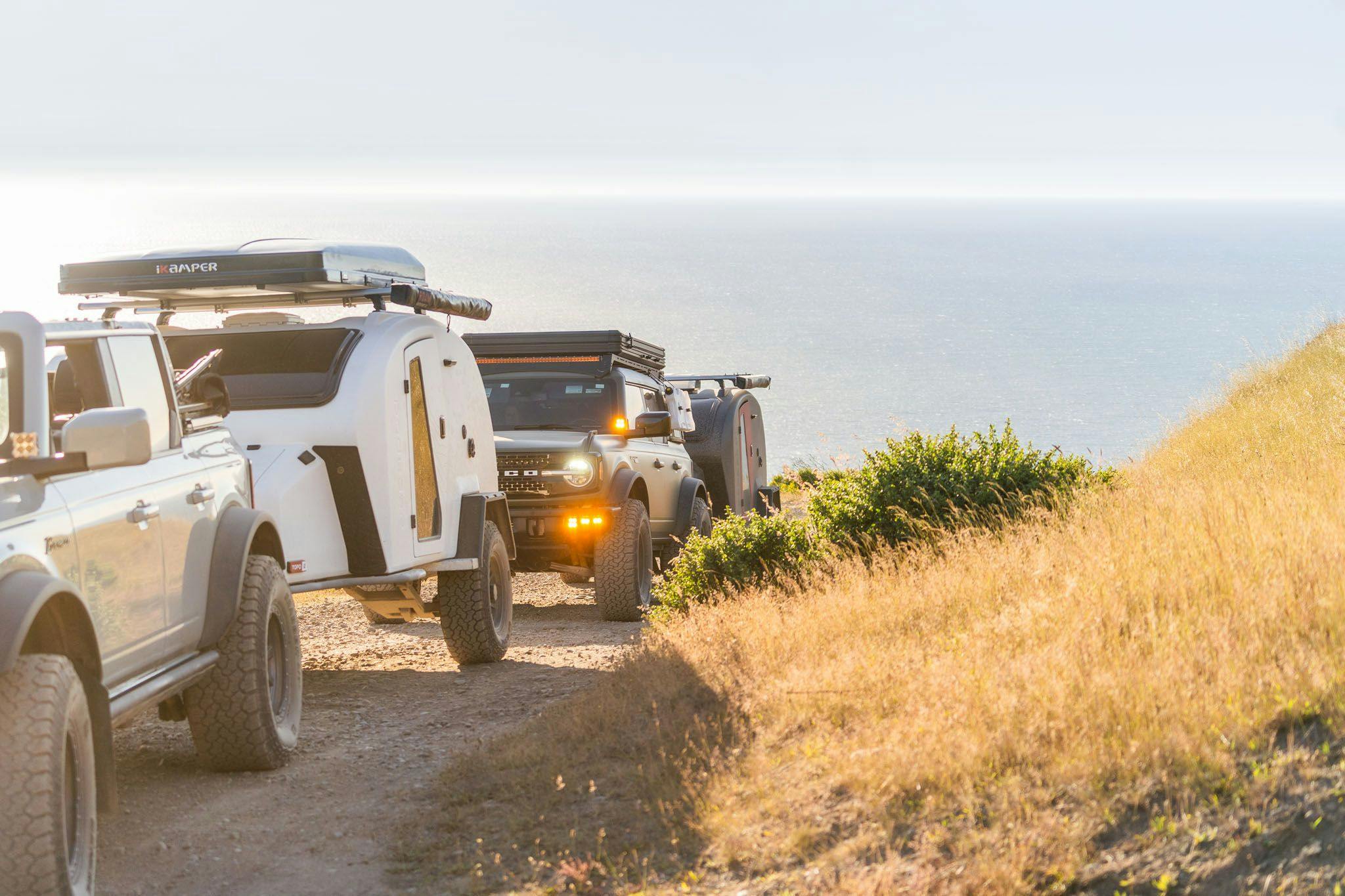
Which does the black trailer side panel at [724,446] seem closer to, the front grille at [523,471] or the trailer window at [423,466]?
the front grille at [523,471]

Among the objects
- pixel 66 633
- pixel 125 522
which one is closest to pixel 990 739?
pixel 66 633

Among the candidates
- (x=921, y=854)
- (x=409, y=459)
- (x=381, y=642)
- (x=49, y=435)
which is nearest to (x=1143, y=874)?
(x=921, y=854)

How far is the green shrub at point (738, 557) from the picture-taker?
11344 millimetres

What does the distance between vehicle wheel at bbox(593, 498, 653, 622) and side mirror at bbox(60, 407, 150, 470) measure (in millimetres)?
7994

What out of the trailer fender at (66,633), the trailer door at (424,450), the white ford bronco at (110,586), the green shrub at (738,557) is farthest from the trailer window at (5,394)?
the green shrub at (738,557)

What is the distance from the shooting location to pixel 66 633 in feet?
16.4

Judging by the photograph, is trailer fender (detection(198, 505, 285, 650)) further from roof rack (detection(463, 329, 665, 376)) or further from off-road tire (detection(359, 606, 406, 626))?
roof rack (detection(463, 329, 665, 376))

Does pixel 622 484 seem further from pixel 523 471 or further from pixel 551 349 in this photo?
pixel 551 349

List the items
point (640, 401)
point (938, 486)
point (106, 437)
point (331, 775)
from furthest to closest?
point (640, 401), point (938, 486), point (331, 775), point (106, 437)

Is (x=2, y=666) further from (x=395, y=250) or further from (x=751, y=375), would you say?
(x=751, y=375)

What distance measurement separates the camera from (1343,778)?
4387 mm

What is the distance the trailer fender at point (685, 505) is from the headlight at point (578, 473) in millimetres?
2715

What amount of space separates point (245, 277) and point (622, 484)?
5150mm

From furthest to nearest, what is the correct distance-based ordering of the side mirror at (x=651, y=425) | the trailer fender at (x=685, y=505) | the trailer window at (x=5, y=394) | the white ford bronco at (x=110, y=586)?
1. the trailer fender at (x=685, y=505)
2. the side mirror at (x=651, y=425)
3. the trailer window at (x=5, y=394)
4. the white ford bronco at (x=110, y=586)
